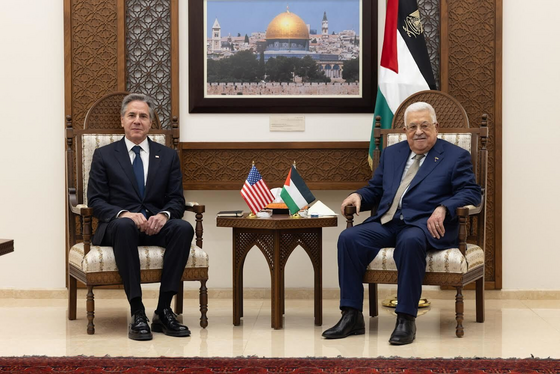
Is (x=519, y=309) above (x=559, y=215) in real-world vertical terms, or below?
below

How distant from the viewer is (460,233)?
A: 4.04 metres

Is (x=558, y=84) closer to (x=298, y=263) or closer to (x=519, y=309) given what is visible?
(x=519, y=309)

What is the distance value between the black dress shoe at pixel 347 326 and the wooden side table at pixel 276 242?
329mm

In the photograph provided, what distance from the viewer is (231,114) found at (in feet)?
17.2

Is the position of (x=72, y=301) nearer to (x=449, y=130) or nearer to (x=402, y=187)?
(x=402, y=187)

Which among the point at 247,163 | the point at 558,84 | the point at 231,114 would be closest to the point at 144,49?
the point at 231,114

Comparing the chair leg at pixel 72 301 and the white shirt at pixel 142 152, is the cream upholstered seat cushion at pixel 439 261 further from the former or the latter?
the chair leg at pixel 72 301

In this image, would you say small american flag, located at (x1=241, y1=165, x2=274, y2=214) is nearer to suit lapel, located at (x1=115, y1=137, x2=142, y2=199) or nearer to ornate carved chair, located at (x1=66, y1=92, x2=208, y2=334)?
ornate carved chair, located at (x1=66, y1=92, x2=208, y2=334)

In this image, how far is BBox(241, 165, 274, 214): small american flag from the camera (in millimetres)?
4305

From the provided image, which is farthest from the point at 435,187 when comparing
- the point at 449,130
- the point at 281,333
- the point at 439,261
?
the point at 281,333

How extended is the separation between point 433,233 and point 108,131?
2166 mm

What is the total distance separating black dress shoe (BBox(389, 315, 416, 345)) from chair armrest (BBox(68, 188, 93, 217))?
1.79 m

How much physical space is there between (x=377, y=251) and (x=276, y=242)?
0.57 meters

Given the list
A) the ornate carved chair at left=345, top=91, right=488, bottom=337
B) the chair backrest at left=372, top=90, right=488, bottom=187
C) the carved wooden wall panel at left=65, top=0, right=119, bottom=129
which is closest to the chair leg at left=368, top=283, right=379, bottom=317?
the ornate carved chair at left=345, top=91, right=488, bottom=337
